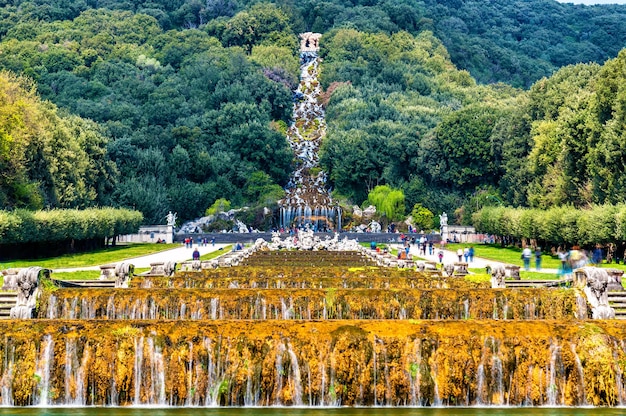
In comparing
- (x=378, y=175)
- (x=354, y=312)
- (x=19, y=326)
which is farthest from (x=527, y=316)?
(x=378, y=175)

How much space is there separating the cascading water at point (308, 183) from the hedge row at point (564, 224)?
114ft

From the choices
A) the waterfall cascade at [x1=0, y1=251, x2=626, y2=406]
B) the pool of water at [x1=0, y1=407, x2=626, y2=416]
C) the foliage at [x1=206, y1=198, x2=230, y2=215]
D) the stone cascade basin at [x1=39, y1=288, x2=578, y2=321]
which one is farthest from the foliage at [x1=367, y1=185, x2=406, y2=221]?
the pool of water at [x1=0, y1=407, x2=626, y2=416]

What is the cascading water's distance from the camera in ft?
449

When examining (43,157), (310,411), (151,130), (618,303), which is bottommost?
(151,130)

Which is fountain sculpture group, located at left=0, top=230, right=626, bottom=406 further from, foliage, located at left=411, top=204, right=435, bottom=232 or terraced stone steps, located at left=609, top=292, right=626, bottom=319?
foliage, located at left=411, top=204, right=435, bottom=232

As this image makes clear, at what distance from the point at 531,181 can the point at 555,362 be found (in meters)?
84.9

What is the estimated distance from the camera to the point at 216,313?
33.5 meters

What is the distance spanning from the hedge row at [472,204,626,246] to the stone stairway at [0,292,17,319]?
44.7 meters

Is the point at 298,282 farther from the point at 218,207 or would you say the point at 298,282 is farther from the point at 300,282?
the point at 218,207

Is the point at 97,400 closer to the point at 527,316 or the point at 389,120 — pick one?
the point at 527,316

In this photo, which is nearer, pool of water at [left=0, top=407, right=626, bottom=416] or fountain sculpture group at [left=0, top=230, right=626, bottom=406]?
pool of water at [left=0, top=407, right=626, bottom=416]

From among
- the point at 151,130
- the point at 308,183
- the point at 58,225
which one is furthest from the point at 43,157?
the point at 308,183

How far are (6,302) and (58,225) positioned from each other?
48.5 m

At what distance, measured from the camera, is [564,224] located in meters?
78.8
